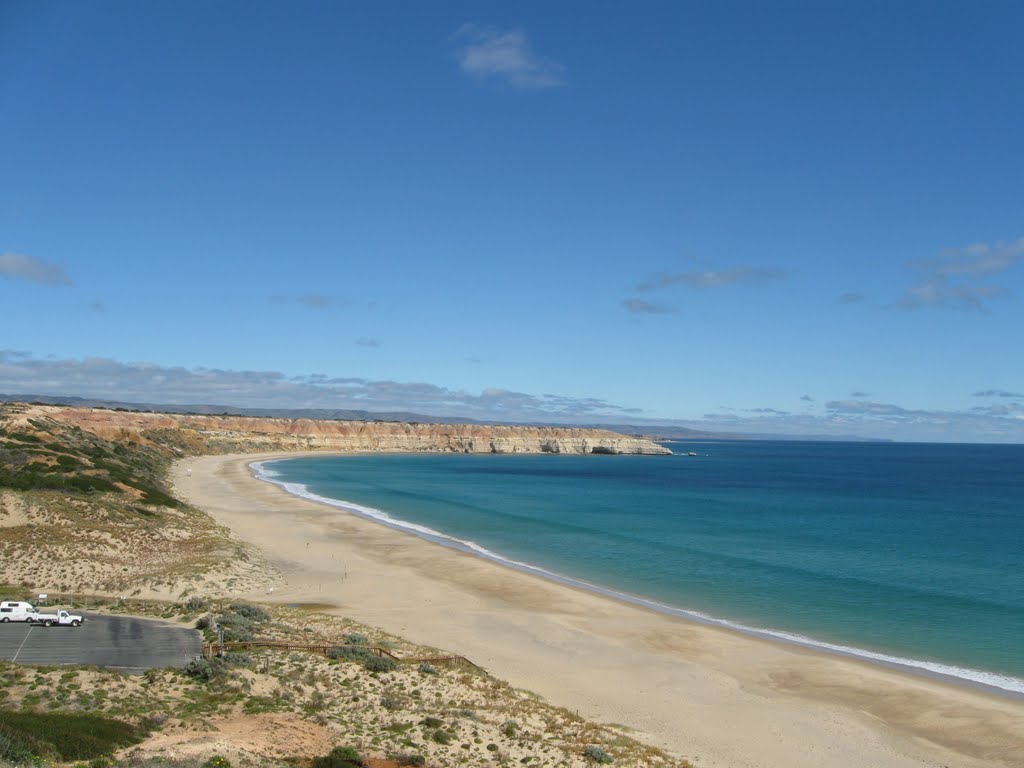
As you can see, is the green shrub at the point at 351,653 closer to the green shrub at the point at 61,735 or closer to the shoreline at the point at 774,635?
the green shrub at the point at 61,735

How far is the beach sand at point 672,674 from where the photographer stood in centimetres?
2128

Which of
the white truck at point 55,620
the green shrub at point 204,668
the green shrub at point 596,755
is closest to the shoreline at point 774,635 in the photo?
the green shrub at point 596,755

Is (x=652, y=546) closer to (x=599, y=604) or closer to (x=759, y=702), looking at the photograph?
(x=599, y=604)

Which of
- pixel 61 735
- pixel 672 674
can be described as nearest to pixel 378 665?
pixel 61 735

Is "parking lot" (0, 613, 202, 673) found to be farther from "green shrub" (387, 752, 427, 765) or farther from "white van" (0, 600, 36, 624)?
"green shrub" (387, 752, 427, 765)

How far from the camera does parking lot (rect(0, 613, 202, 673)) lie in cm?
2284

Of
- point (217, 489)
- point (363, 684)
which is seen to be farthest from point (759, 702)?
point (217, 489)

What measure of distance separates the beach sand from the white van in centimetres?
944

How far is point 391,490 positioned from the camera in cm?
9700

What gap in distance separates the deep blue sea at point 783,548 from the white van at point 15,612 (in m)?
26.8

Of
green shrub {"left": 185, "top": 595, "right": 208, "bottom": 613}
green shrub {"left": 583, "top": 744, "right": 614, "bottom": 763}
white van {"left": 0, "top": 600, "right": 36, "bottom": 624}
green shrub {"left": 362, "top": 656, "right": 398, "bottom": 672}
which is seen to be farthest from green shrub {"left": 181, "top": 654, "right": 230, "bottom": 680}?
green shrub {"left": 583, "top": 744, "right": 614, "bottom": 763}

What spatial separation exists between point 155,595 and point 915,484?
404ft

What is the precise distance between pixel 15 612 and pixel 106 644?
202 inches

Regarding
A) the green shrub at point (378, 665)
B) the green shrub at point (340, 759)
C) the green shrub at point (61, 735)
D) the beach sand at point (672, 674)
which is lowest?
the beach sand at point (672, 674)
